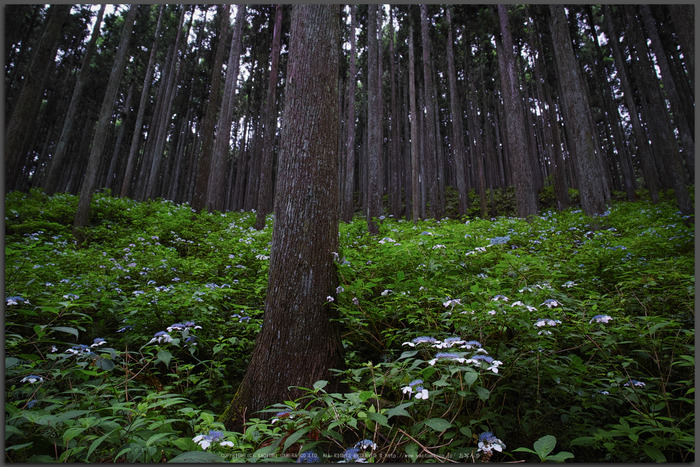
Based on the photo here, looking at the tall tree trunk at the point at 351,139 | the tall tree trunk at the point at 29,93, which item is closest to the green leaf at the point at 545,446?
the tall tree trunk at the point at 29,93

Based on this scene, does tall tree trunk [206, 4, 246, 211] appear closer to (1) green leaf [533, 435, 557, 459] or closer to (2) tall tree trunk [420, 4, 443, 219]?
(2) tall tree trunk [420, 4, 443, 219]

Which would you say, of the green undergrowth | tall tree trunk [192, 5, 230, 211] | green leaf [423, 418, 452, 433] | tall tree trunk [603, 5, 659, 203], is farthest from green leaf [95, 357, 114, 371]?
tall tree trunk [603, 5, 659, 203]

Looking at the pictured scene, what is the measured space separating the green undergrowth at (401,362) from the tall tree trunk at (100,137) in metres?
3.53

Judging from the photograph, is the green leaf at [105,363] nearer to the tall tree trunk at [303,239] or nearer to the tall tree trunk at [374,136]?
the tall tree trunk at [303,239]

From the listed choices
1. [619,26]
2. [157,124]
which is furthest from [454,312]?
[157,124]

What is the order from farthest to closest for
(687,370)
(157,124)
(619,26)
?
1. (157,124)
2. (619,26)
3. (687,370)

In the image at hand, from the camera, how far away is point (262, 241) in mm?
7074

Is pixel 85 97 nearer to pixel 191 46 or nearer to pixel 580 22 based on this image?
pixel 191 46

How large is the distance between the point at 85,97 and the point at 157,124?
386 inches

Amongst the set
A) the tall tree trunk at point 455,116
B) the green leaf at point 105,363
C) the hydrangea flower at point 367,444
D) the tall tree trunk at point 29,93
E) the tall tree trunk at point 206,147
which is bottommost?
the hydrangea flower at point 367,444

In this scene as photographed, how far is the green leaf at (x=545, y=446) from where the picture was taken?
1.37 m

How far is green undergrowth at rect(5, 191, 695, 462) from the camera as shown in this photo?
159 centimetres

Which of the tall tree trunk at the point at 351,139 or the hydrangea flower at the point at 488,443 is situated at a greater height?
the tall tree trunk at the point at 351,139

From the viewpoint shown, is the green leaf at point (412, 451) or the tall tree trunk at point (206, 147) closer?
the green leaf at point (412, 451)
